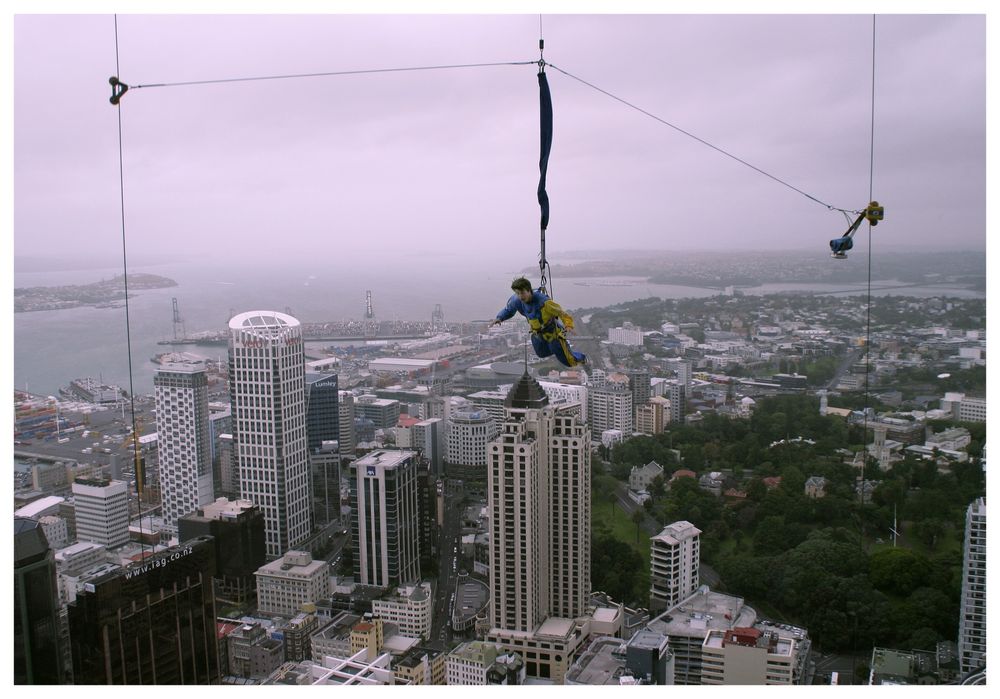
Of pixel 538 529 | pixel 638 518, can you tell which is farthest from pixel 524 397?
pixel 638 518

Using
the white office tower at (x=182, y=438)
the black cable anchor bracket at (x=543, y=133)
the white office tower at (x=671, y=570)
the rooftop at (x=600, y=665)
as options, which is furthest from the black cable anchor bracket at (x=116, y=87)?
the white office tower at (x=182, y=438)

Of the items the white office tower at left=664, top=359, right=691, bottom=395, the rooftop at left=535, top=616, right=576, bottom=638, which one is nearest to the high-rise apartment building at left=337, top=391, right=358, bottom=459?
the white office tower at left=664, top=359, right=691, bottom=395

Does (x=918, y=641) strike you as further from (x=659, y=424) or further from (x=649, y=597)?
(x=659, y=424)

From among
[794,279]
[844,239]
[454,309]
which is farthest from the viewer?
[794,279]

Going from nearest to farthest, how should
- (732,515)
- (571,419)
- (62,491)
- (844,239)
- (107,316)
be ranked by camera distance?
(844,239), (571,419), (732,515), (62,491), (107,316)

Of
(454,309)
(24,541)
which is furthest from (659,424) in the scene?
(24,541)

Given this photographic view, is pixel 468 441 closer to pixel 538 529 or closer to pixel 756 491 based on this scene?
pixel 756 491

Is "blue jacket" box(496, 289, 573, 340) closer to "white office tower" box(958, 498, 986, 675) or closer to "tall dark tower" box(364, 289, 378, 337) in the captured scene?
"white office tower" box(958, 498, 986, 675)
